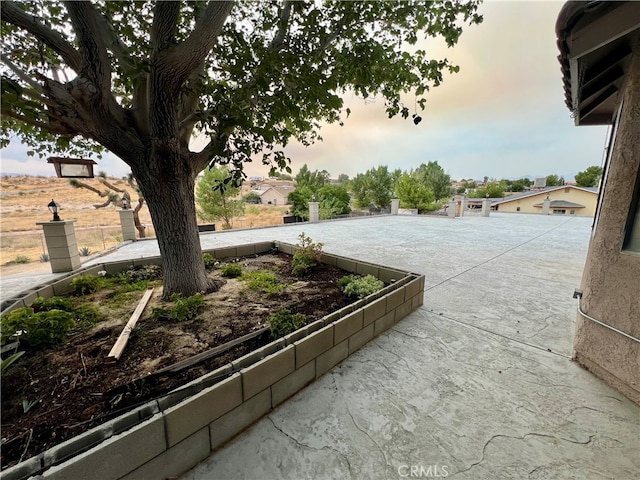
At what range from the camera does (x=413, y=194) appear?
2045cm

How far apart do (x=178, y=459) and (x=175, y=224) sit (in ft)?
7.07


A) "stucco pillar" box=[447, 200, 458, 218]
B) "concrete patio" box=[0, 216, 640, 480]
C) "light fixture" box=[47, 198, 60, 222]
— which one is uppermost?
"light fixture" box=[47, 198, 60, 222]

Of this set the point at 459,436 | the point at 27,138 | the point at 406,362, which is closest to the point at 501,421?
the point at 459,436

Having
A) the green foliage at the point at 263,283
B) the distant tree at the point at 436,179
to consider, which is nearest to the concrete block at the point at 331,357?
the green foliage at the point at 263,283

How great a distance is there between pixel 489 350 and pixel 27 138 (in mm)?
6055

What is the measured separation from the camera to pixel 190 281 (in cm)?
285

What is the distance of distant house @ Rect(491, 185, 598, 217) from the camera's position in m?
22.2

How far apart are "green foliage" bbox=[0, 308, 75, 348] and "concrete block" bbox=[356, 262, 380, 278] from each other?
10.2 ft

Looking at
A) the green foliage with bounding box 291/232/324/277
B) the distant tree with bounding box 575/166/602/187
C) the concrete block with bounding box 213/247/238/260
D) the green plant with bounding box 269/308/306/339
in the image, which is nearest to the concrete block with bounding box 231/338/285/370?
the green plant with bounding box 269/308/306/339

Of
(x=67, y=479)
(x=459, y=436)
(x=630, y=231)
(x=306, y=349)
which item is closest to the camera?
(x=67, y=479)

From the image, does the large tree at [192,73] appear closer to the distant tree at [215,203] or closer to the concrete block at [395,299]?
the concrete block at [395,299]

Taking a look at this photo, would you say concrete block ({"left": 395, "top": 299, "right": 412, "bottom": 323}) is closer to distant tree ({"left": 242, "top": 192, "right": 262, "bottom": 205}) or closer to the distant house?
distant tree ({"left": 242, "top": 192, "right": 262, "bottom": 205})

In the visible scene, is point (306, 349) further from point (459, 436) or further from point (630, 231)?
point (630, 231)

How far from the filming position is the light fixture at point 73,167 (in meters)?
3.55
